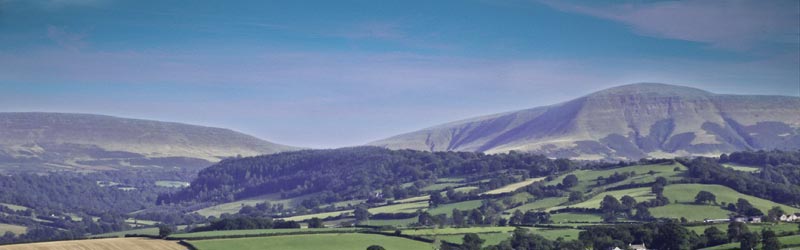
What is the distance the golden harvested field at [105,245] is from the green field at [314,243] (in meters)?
3.55

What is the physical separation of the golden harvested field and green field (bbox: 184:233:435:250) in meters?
3.55

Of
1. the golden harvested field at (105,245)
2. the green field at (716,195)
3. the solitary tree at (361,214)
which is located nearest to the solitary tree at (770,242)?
the green field at (716,195)

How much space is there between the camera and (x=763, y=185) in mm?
172375

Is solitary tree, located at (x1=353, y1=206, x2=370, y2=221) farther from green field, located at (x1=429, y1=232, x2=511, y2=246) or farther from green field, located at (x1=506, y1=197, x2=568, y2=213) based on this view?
green field, located at (x1=429, y1=232, x2=511, y2=246)

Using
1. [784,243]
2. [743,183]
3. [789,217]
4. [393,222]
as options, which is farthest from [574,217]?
[784,243]

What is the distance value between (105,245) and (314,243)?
24083 millimetres

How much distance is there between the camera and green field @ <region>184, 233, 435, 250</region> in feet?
385

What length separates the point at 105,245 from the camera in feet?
363

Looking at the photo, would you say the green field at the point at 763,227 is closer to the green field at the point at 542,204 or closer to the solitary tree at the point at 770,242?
the solitary tree at the point at 770,242

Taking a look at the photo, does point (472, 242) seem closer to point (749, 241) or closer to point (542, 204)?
point (749, 241)

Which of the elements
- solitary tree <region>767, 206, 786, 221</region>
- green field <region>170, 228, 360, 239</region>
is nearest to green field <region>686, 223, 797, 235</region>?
solitary tree <region>767, 206, 786, 221</region>

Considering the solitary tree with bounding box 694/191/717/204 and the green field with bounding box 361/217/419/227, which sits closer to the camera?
the solitary tree with bounding box 694/191/717/204

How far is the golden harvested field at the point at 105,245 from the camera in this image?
105250 mm

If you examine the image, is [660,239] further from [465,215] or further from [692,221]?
[465,215]
